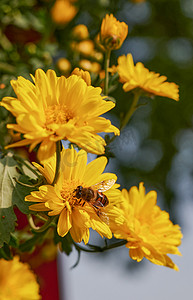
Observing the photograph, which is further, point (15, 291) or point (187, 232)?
point (187, 232)

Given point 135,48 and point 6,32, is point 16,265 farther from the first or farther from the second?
point 135,48

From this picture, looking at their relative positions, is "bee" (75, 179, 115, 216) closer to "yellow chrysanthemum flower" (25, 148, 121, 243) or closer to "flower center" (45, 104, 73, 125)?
"yellow chrysanthemum flower" (25, 148, 121, 243)

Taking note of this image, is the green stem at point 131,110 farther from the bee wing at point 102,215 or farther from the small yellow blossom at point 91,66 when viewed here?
the bee wing at point 102,215

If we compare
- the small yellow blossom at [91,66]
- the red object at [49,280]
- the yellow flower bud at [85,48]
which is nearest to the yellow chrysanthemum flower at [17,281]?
the small yellow blossom at [91,66]

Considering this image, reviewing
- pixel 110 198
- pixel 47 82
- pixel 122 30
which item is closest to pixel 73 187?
pixel 110 198

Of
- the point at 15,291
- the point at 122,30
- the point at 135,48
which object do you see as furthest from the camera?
the point at 135,48

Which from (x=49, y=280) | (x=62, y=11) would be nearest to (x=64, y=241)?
(x=62, y=11)

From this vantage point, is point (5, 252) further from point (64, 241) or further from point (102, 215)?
point (102, 215)
